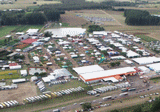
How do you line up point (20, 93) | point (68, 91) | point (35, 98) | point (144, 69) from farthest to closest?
1. point (144, 69)
2. point (68, 91)
3. point (20, 93)
4. point (35, 98)

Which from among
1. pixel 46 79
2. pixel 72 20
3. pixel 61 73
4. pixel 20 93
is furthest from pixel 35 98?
pixel 72 20

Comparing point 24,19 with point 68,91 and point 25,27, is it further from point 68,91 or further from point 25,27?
point 68,91

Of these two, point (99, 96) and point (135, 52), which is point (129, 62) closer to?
point (135, 52)

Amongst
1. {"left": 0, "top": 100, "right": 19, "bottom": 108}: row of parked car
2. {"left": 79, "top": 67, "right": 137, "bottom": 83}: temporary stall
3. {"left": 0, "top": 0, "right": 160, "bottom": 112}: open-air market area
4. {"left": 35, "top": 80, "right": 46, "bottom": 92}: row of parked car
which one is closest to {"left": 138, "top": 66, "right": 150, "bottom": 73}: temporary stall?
{"left": 0, "top": 0, "right": 160, "bottom": 112}: open-air market area

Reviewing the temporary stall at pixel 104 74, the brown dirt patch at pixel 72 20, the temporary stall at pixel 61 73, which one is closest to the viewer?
the temporary stall at pixel 104 74

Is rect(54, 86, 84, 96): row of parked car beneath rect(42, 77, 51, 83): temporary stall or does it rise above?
beneath

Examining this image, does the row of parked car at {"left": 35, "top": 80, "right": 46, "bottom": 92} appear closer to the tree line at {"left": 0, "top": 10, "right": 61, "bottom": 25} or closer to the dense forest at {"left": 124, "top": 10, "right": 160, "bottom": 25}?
the tree line at {"left": 0, "top": 10, "right": 61, "bottom": 25}

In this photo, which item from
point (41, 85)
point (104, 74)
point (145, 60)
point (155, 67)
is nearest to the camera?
point (41, 85)

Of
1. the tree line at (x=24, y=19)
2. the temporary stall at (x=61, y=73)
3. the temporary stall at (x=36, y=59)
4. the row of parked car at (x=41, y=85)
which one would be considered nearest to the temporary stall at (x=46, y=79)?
the row of parked car at (x=41, y=85)

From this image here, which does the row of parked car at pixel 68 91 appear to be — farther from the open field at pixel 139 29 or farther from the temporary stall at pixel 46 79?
the open field at pixel 139 29
